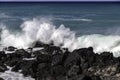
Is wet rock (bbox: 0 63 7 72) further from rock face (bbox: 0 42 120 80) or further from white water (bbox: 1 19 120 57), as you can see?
white water (bbox: 1 19 120 57)

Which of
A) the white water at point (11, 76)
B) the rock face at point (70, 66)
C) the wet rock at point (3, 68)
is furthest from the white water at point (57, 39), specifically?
the white water at point (11, 76)

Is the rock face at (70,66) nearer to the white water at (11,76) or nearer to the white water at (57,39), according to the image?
the white water at (11,76)

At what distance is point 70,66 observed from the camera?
2223 centimetres

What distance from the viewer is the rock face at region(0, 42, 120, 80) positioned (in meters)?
21.1

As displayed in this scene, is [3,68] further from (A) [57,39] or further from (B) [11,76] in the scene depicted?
(A) [57,39]

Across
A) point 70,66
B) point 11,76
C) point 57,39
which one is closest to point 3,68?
point 11,76

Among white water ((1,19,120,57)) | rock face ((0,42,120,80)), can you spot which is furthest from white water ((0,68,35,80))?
white water ((1,19,120,57))

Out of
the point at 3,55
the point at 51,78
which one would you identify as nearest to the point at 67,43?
the point at 3,55

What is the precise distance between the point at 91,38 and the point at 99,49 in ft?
11.2

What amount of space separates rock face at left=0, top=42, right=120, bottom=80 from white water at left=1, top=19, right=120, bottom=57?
6.62 meters

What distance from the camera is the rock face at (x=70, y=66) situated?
2109 centimetres

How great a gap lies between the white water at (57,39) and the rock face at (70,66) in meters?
6.62

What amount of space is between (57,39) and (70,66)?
33.8 ft

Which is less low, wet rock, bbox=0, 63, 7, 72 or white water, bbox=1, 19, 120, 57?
wet rock, bbox=0, 63, 7, 72
